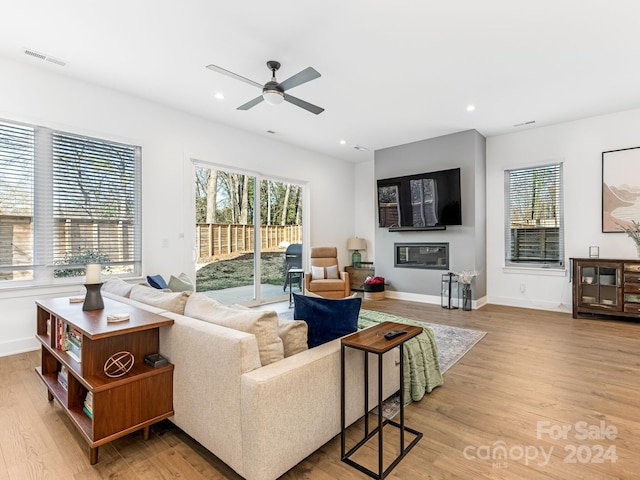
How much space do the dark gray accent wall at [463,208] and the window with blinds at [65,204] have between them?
4466mm

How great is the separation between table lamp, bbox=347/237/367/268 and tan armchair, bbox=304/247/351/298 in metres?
1.04

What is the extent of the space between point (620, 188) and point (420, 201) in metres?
2.80

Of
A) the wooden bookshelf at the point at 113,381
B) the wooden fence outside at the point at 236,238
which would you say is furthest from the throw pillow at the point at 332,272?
the wooden bookshelf at the point at 113,381

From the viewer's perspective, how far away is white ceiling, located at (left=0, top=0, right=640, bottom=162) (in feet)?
8.50

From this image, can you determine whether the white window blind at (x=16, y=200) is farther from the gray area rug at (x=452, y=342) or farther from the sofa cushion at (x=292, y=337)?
the gray area rug at (x=452, y=342)

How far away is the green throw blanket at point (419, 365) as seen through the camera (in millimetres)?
2373

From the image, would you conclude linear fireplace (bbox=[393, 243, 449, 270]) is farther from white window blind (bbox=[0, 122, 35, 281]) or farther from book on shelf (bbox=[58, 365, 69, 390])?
white window blind (bbox=[0, 122, 35, 281])

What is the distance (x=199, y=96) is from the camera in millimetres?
4133

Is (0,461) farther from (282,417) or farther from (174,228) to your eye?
(174,228)

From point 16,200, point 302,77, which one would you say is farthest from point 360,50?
point 16,200

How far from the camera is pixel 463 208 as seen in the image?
5.64 meters

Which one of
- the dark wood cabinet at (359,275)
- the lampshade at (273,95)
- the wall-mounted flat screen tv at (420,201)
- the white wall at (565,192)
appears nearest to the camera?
the lampshade at (273,95)

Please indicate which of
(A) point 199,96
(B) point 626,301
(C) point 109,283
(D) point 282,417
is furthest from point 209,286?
(B) point 626,301

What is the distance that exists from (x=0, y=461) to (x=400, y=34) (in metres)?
4.02
